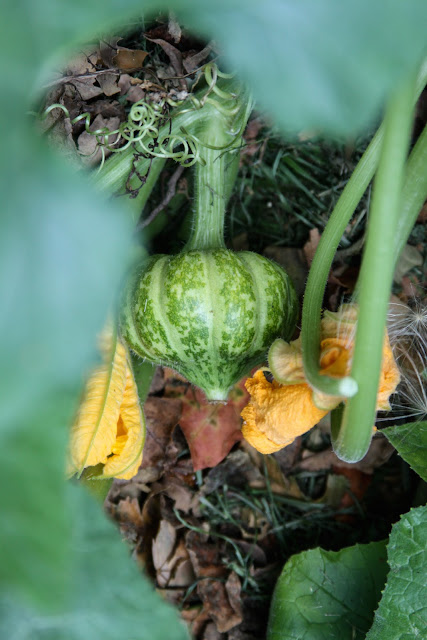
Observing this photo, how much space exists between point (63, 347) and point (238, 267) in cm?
103

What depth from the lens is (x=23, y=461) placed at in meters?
0.76

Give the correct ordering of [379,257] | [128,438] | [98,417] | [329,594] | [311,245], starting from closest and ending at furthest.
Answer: [379,257]
[98,417]
[128,438]
[329,594]
[311,245]

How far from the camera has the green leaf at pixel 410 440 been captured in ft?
6.16

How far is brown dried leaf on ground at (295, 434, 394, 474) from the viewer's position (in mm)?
2262

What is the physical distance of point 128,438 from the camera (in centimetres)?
170

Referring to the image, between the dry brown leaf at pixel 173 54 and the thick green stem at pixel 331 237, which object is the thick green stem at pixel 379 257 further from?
the dry brown leaf at pixel 173 54

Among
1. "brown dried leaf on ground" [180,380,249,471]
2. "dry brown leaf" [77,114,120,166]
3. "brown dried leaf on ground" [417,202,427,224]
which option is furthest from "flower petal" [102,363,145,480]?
"brown dried leaf on ground" [417,202,427,224]

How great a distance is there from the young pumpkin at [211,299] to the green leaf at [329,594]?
75cm

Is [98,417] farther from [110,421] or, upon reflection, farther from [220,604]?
[220,604]

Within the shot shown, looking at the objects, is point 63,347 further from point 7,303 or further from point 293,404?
point 293,404

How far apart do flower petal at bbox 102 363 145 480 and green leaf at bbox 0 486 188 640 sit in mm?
447

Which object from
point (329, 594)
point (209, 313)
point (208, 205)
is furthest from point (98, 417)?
point (329, 594)

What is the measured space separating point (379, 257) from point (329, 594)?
4.56 feet

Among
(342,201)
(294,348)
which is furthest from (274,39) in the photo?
(294,348)
